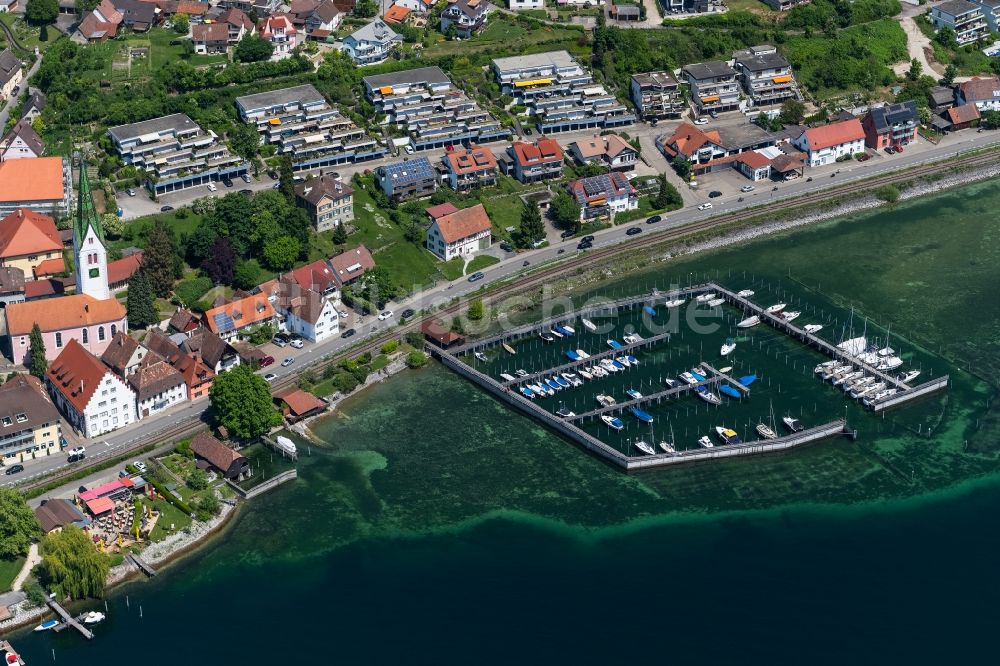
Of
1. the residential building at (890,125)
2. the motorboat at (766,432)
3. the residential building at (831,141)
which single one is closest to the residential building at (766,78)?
the residential building at (831,141)

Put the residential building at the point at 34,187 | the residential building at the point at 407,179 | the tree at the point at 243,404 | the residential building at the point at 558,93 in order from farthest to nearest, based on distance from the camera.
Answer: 1. the residential building at the point at 558,93
2. the residential building at the point at 407,179
3. the residential building at the point at 34,187
4. the tree at the point at 243,404

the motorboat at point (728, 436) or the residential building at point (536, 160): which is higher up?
the residential building at point (536, 160)

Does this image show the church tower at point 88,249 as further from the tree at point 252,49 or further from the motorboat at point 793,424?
the motorboat at point 793,424

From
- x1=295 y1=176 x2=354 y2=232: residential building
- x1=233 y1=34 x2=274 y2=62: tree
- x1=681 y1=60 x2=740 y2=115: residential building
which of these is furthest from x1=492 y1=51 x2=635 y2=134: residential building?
x1=295 y1=176 x2=354 y2=232: residential building

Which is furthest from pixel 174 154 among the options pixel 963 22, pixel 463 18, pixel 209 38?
pixel 963 22

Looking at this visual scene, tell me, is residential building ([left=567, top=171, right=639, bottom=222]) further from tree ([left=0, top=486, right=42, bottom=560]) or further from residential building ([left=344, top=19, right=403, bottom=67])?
tree ([left=0, top=486, right=42, bottom=560])

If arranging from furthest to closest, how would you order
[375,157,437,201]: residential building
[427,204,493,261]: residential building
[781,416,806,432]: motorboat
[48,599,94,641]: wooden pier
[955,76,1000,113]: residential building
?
[955,76,1000,113]: residential building → [375,157,437,201]: residential building → [427,204,493,261]: residential building → [781,416,806,432]: motorboat → [48,599,94,641]: wooden pier
